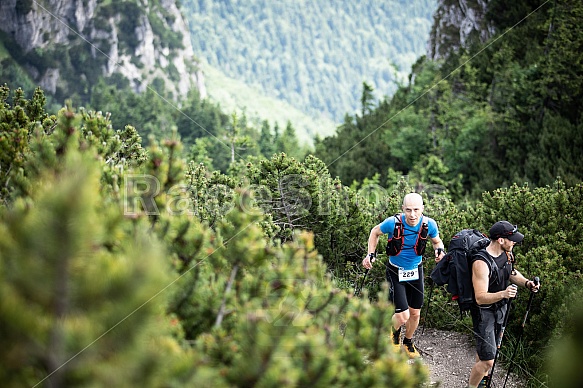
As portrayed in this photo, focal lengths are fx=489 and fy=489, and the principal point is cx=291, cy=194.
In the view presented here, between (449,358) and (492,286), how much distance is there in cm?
252

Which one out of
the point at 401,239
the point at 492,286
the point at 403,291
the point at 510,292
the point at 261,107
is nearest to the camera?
the point at 510,292

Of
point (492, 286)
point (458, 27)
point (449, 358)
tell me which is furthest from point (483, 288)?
point (458, 27)

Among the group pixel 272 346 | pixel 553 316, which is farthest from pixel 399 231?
pixel 272 346

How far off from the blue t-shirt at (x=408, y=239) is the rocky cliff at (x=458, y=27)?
121ft

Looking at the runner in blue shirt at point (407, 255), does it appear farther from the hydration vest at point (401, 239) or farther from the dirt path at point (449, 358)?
the dirt path at point (449, 358)

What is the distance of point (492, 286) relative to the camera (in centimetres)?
506

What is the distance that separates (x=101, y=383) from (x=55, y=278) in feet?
1.24

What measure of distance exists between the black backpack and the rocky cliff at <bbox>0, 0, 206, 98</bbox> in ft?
330

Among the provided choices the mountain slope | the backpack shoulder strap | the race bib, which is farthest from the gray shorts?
the mountain slope

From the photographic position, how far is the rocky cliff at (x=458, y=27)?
40719 millimetres

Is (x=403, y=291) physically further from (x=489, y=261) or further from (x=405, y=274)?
(x=489, y=261)

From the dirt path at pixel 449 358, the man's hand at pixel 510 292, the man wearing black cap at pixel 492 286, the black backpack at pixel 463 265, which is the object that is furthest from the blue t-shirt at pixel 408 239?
the dirt path at pixel 449 358

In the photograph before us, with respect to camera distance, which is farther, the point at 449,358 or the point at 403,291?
the point at 449,358

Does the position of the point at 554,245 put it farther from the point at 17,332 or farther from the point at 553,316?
the point at 17,332
